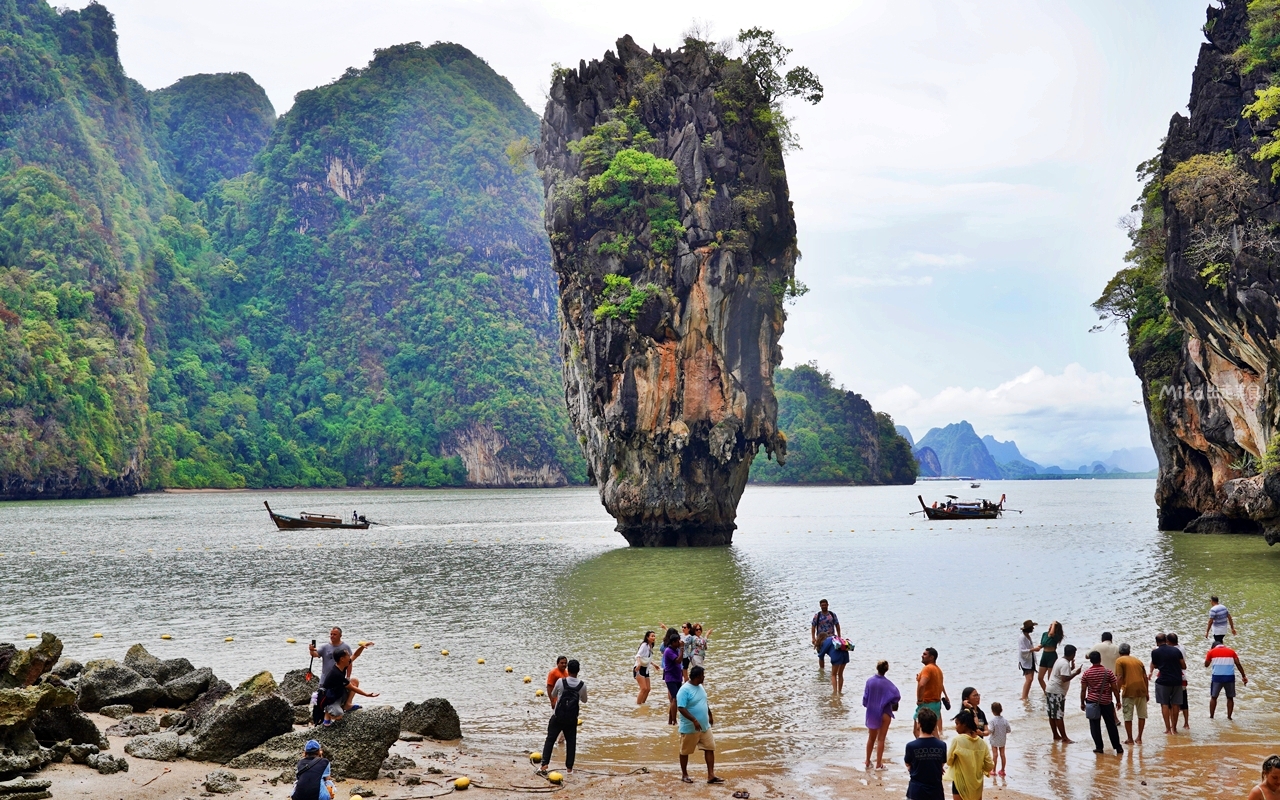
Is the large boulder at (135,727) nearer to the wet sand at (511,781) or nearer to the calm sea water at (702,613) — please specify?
the wet sand at (511,781)

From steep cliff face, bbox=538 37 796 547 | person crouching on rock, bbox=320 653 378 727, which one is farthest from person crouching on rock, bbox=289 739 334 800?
steep cliff face, bbox=538 37 796 547

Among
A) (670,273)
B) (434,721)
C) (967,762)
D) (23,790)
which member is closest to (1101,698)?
(967,762)

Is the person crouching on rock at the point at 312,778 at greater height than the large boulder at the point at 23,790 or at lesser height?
greater

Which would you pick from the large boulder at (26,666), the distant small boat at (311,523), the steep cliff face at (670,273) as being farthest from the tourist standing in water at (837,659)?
the distant small boat at (311,523)

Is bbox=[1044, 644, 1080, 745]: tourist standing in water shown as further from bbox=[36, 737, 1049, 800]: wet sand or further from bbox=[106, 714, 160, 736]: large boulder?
bbox=[106, 714, 160, 736]: large boulder

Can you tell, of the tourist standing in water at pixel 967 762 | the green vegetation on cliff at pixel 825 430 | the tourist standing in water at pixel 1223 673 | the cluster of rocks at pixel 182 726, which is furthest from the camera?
the green vegetation on cliff at pixel 825 430

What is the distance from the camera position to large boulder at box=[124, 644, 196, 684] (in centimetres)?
1622

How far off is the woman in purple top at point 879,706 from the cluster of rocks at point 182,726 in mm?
5574

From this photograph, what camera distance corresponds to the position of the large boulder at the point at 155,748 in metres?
11.7

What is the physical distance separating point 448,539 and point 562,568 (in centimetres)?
1685

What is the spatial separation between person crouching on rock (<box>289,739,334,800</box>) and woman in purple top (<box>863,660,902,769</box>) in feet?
21.0

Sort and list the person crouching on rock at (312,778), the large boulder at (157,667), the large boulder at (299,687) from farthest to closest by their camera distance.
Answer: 1. the large boulder at (157,667)
2. the large boulder at (299,687)
3. the person crouching on rock at (312,778)

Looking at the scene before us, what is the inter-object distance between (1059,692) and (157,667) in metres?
13.6

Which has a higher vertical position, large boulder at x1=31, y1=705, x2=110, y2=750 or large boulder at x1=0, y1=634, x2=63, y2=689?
large boulder at x1=0, y1=634, x2=63, y2=689
